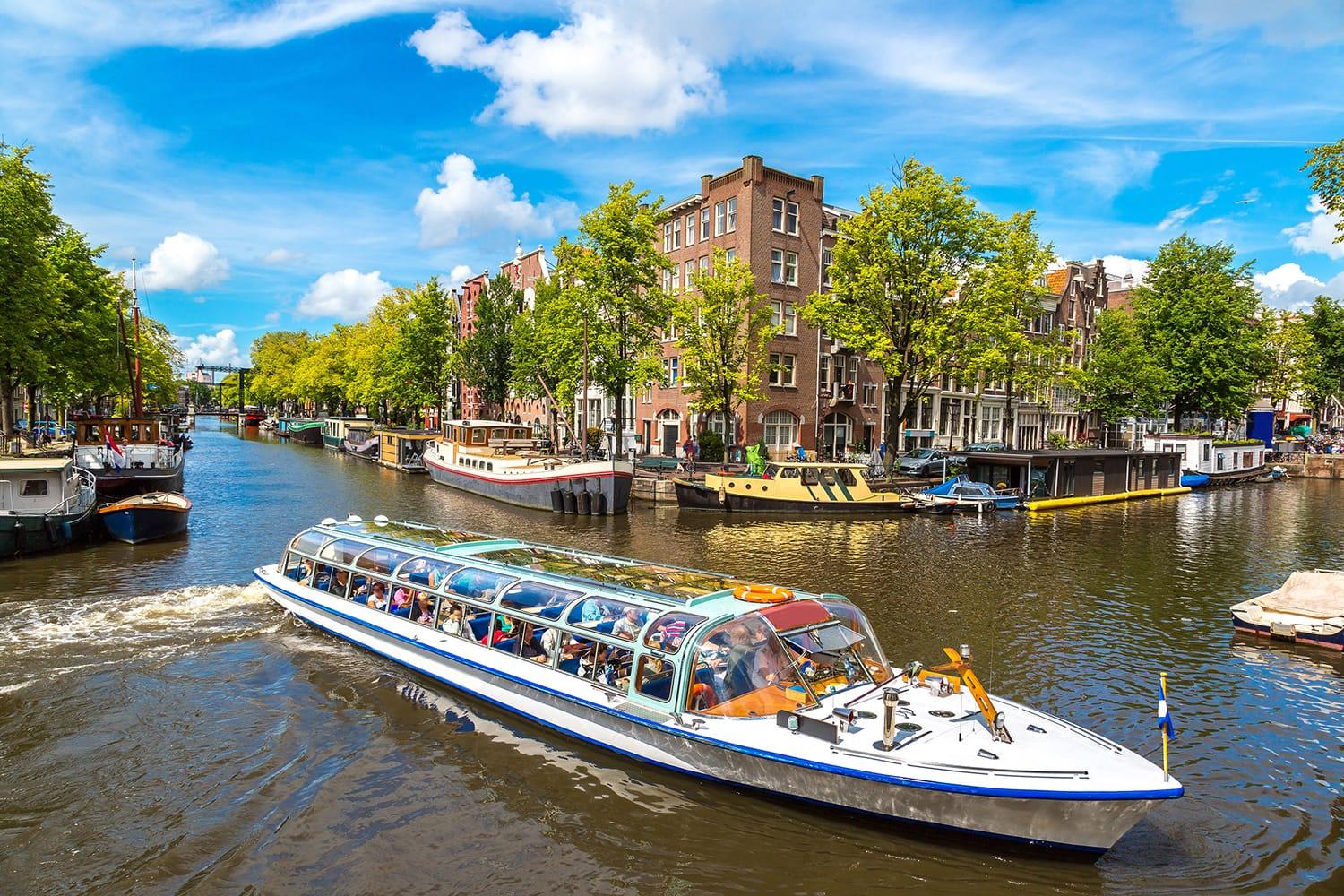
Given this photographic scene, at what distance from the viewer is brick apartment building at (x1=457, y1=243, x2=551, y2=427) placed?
75812 millimetres

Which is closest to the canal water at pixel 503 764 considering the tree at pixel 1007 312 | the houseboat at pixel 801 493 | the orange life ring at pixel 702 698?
the orange life ring at pixel 702 698

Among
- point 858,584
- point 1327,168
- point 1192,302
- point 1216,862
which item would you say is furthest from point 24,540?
point 1192,302

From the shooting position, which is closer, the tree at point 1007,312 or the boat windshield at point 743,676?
the boat windshield at point 743,676

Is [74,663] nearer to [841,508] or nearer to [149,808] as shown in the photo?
[149,808]

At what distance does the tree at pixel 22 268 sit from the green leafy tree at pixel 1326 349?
100534 mm

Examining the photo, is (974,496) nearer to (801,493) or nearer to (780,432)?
(801,493)

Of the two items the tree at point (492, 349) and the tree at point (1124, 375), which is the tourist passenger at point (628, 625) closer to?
the tree at point (1124, 375)

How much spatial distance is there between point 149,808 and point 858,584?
17.7 metres

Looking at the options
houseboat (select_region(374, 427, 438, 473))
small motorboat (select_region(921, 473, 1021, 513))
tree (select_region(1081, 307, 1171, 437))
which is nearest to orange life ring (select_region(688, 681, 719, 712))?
small motorboat (select_region(921, 473, 1021, 513))

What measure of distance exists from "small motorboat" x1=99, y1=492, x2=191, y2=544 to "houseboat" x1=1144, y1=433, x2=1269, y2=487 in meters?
60.2

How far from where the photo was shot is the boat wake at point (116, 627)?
14805mm

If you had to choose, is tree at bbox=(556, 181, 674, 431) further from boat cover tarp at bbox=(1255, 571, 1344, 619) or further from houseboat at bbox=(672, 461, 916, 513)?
boat cover tarp at bbox=(1255, 571, 1344, 619)

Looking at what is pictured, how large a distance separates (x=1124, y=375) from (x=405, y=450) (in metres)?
59.7

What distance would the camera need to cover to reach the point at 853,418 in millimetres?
58344
